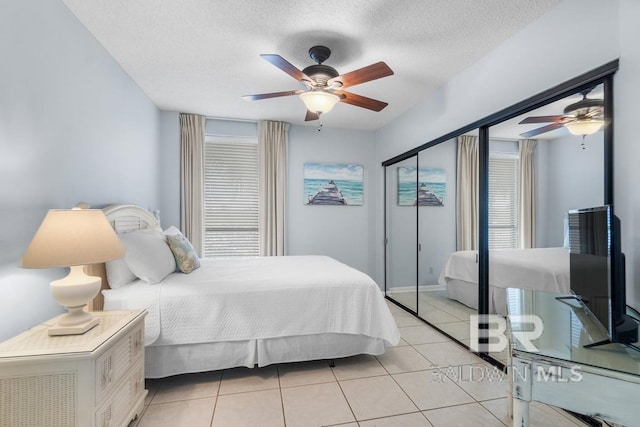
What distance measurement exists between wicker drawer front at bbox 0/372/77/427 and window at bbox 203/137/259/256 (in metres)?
2.97

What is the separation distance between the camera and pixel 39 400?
129 centimetres

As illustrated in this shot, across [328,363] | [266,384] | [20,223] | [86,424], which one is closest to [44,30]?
[20,223]

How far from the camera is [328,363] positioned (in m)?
2.54

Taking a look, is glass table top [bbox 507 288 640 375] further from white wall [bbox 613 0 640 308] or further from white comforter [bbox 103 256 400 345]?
white comforter [bbox 103 256 400 345]

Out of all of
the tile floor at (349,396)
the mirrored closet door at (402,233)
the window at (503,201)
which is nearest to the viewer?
the tile floor at (349,396)

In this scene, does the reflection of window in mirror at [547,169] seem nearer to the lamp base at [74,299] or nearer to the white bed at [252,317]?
the white bed at [252,317]

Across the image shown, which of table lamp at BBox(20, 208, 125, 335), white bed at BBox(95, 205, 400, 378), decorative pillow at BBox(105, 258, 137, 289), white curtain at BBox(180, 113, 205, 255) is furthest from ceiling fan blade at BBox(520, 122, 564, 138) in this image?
white curtain at BBox(180, 113, 205, 255)

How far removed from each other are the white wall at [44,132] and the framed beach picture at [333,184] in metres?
2.56

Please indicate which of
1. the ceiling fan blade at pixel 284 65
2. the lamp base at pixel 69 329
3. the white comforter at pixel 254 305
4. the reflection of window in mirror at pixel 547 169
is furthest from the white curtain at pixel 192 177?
the reflection of window in mirror at pixel 547 169

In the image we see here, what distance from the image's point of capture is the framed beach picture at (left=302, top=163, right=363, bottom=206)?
459 cm

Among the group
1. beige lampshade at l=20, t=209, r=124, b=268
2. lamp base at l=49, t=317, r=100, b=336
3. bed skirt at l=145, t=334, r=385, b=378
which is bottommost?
bed skirt at l=145, t=334, r=385, b=378

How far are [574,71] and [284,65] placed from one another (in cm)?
184

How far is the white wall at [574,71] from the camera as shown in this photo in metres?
1.53

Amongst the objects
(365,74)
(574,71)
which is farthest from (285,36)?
(574,71)
